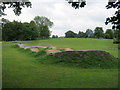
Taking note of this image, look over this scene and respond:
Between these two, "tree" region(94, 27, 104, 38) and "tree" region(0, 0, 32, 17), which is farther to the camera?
"tree" region(94, 27, 104, 38)

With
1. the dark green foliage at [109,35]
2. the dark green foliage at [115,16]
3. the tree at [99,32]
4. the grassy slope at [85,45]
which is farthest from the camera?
the tree at [99,32]

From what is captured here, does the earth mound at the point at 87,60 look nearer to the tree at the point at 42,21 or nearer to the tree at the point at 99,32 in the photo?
the tree at the point at 42,21

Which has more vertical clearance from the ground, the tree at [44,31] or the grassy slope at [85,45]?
the tree at [44,31]

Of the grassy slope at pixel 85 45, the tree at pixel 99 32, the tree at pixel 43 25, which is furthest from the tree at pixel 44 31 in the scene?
the tree at pixel 99 32

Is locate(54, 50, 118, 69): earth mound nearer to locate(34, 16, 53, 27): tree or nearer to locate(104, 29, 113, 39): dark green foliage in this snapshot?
locate(34, 16, 53, 27): tree

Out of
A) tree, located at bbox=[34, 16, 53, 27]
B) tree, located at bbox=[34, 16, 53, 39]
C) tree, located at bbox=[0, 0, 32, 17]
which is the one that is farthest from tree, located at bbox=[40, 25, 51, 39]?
tree, located at bbox=[0, 0, 32, 17]

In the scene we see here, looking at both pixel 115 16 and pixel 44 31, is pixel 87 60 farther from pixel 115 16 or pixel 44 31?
pixel 44 31

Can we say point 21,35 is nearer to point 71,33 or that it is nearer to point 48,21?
point 48,21

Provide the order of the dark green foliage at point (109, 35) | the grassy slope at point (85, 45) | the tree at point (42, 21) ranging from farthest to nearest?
the dark green foliage at point (109, 35) < the tree at point (42, 21) < the grassy slope at point (85, 45)

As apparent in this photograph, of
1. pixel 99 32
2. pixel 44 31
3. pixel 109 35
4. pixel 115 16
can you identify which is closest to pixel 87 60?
pixel 115 16

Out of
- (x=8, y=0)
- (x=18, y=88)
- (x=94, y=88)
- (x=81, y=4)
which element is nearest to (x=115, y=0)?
(x=81, y=4)

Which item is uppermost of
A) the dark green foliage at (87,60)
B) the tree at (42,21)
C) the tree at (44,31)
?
the tree at (42,21)

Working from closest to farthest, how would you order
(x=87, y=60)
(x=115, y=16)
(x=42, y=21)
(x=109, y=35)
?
(x=115, y=16) → (x=87, y=60) → (x=42, y=21) → (x=109, y=35)

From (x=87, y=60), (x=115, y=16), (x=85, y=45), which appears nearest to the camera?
(x=115, y=16)
